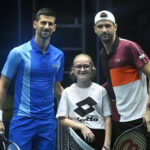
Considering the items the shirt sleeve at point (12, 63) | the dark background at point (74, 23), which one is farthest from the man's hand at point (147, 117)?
the dark background at point (74, 23)

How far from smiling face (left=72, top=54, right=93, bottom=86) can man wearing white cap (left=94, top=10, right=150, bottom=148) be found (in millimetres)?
157

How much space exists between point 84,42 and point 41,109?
2.08m

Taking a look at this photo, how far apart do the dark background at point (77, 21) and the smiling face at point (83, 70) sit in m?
2.13

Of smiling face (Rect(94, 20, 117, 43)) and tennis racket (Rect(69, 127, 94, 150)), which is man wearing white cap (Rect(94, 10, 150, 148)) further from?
tennis racket (Rect(69, 127, 94, 150))

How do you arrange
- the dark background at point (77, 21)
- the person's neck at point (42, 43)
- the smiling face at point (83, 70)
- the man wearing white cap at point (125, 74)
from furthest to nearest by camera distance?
the dark background at point (77, 21)
the person's neck at point (42, 43)
the smiling face at point (83, 70)
the man wearing white cap at point (125, 74)

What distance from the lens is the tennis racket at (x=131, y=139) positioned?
15.4ft

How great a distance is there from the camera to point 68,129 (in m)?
4.90

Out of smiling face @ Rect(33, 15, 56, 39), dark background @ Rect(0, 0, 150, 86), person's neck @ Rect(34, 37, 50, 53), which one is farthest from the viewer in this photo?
dark background @ Rect(0, 0, 150, 86)

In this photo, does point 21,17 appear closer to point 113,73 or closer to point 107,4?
point 107,4

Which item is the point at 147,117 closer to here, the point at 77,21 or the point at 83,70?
the point at 83,70

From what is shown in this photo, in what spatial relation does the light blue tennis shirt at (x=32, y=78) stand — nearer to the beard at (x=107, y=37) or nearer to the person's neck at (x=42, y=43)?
the person's neck at (x=42, y=43)

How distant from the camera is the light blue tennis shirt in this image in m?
5.11

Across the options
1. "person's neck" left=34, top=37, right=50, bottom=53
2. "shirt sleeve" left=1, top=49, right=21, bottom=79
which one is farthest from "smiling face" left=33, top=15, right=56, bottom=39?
"shirt sleeve" left=1, top=49, right=21, bottom=79

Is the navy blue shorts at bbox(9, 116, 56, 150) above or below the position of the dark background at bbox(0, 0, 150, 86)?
below
